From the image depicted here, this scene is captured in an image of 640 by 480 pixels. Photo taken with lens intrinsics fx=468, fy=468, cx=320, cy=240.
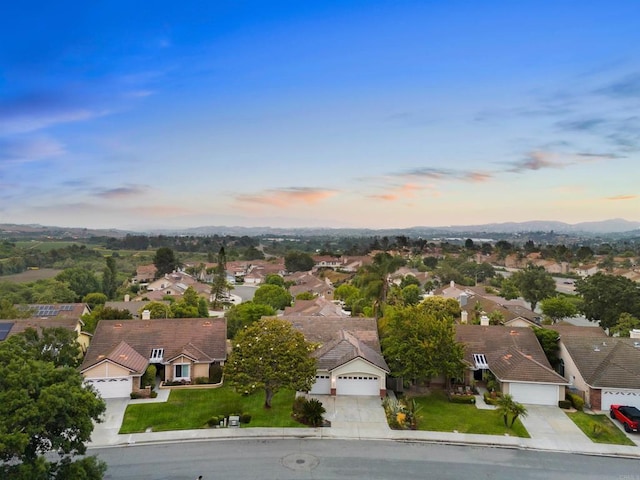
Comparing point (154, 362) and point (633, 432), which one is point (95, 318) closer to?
point (154, 362)

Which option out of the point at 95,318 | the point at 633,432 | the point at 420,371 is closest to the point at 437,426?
the point at 420,371

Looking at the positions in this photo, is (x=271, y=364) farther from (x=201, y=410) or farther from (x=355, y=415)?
(x=355, y=415)

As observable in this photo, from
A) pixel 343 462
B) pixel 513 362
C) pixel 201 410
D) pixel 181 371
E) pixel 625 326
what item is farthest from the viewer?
pixel 625 326

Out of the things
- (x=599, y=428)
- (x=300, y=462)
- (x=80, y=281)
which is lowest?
(x=300, y=462)

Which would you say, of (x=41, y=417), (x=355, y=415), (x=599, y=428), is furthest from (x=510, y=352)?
(x=41, y=417)

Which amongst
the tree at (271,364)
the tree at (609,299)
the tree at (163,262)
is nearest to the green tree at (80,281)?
the tree at (163,262)

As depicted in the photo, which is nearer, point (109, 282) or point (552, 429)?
point (552, 429)
